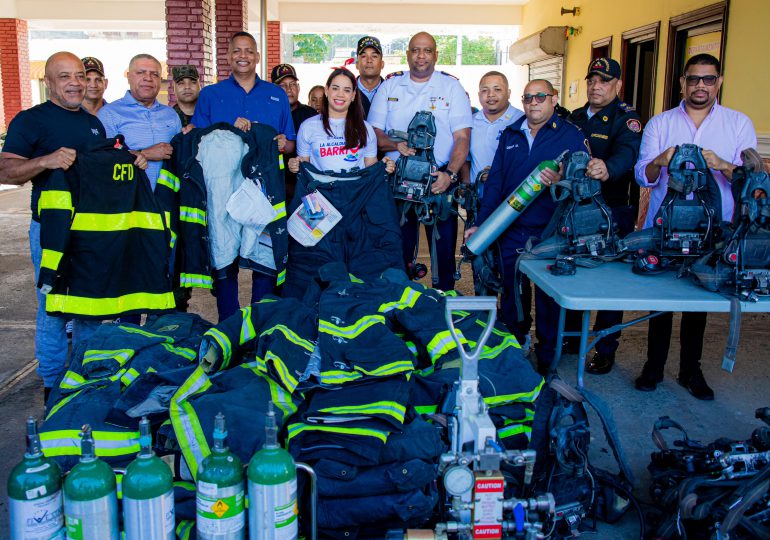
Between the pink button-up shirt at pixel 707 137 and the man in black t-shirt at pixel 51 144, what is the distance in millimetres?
2972

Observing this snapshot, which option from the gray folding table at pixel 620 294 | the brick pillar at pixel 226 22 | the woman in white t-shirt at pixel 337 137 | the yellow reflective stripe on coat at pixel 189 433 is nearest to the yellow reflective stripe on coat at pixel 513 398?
the gray folding table at pixel 620 294

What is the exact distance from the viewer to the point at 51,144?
3.70 m

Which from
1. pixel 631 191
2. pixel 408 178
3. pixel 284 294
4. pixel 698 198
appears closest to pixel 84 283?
pixel 284 294

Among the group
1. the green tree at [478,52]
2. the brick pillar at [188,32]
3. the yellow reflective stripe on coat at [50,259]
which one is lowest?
the yellow reflective stripe on coat at [50,259]

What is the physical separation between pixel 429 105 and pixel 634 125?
1346 mm

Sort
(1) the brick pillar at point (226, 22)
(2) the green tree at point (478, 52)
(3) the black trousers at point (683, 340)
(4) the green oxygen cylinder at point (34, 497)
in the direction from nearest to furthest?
(4) the green oxygen cylinder at point (34, 497)
(3) the black trousers at point (683, 340)
(1) the brick pillar at point (226, 22)
(2) the green tree at point (478, 52)

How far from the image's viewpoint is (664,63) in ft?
28.6

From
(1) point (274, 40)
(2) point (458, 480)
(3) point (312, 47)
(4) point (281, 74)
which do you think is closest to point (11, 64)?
(1) point (274, 40)

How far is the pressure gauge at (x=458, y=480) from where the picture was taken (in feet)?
7.15

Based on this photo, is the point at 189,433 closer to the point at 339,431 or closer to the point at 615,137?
the point at 339,431

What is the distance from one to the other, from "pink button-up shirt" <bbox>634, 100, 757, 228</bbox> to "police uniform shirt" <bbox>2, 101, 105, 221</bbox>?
316 centimetres

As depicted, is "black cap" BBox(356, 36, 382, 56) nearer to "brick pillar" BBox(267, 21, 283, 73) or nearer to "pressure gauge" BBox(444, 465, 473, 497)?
"pressure gauge" BBox(444, 465, 473, 497)

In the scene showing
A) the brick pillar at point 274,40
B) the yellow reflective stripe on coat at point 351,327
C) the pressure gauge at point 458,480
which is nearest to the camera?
the pressure gauge at point 458,480

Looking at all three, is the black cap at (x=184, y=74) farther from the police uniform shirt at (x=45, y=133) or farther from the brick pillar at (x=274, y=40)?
the brick pillar at (x=274, y=40)
